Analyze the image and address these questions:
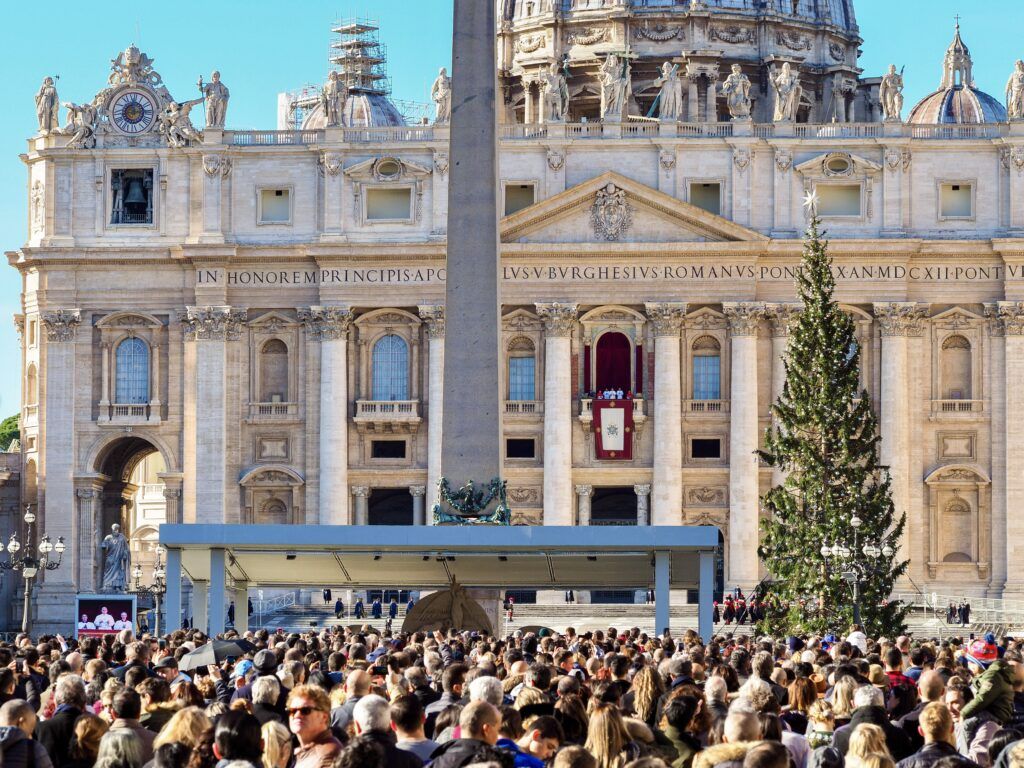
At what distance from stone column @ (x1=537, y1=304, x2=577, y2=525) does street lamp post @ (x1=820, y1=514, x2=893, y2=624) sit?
25.2m

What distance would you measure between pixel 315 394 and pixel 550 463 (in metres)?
7.84

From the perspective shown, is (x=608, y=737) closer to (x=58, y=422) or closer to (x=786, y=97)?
(x=786, y=97)

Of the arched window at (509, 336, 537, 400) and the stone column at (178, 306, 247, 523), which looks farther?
the arched window at (509, 336, 537, 400)

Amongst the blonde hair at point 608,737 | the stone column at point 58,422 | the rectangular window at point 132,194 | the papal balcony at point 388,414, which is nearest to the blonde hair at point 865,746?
the blonde hair at point 608,737

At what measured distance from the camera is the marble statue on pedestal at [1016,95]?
7719 cm

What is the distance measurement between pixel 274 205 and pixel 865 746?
219ft

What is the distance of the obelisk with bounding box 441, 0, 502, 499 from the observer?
125ft

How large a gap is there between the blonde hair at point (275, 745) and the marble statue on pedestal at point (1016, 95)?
6602 cm

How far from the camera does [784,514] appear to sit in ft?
172

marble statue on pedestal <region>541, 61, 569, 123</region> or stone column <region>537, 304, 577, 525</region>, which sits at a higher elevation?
marble statue on pedestal <region>541, 61, 569, 123</region>

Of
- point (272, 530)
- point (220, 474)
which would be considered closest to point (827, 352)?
point (272, 530)

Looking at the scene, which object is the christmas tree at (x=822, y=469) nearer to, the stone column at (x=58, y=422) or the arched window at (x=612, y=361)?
the arched window at (x=612, y=361)

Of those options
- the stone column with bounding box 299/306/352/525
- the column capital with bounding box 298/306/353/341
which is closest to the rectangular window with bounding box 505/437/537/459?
the stone column with bounding box 299/306/352/525

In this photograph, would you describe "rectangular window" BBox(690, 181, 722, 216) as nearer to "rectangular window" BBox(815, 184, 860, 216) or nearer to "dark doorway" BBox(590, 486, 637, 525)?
"rectangular window" BBox(815, 184, 860, 216)
